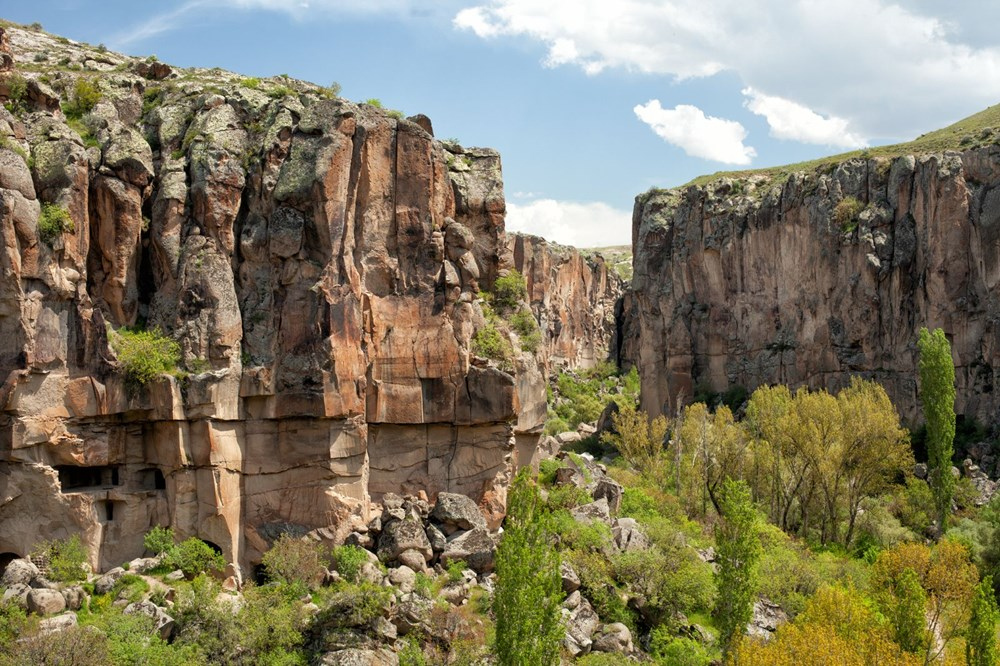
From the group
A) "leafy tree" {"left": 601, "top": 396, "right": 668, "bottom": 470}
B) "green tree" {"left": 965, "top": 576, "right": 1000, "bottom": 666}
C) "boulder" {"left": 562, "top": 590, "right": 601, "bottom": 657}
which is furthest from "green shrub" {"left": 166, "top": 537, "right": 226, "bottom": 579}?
"leafy tree" {"left": 601, "top": 396, "right": 668, "bottom": 470}

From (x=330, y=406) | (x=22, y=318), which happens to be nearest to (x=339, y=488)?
(x=330, y=406)

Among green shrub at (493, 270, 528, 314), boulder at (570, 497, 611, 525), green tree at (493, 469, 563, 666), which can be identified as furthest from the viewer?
green shrub at (493, 270, 528, 314)

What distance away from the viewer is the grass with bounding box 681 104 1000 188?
250ft

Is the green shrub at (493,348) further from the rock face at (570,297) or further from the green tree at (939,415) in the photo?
the rock face at (570,297)

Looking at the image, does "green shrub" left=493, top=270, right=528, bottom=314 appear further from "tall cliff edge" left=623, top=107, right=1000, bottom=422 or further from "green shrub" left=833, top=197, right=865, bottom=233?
"green shrub" left=833, top=197, right=865, bottom=233

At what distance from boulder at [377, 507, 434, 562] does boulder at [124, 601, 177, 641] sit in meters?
6.92

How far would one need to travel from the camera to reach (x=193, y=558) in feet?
97.9

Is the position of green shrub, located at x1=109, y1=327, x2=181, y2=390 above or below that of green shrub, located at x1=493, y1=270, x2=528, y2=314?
below

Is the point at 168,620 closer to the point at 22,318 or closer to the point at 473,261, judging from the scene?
the point at 22,318

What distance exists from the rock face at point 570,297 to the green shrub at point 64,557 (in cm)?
7330

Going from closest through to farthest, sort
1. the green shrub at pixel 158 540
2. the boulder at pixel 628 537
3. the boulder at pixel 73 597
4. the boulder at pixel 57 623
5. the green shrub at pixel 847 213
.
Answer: the boulder at pixel 57 623 < the boulder at pixel 73 597 < the green shrub at pixel 158 540 < the boulder at pixel 628 537 < the green shrub at pixel 847 213

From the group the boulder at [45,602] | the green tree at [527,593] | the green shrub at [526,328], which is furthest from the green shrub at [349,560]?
the green shrub at [526,328]

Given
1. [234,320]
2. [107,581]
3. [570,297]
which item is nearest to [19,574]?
[107,581]

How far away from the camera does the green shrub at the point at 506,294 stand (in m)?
37.8
